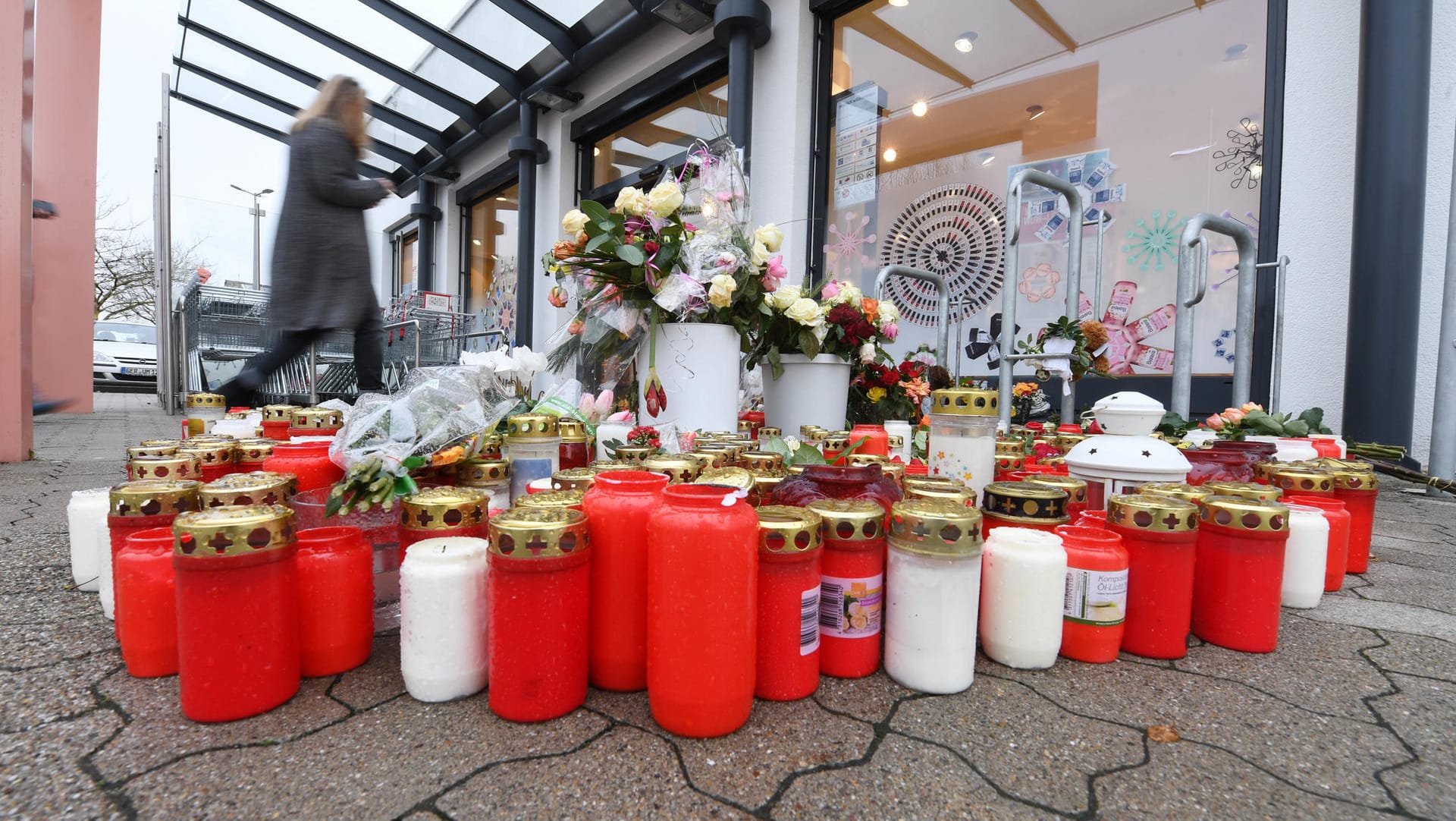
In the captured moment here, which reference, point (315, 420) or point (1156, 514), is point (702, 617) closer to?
point (1156, 514)

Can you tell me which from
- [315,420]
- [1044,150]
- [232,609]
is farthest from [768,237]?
[1044,150]

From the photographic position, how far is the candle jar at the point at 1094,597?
0.82 meters

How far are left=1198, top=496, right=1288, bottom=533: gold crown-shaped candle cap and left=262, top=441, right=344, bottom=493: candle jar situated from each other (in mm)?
1364

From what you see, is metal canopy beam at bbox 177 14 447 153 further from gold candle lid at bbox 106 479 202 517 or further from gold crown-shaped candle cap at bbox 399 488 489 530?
gold crown-shaped candle cap at bbox 399 488 489 530

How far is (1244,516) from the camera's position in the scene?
876mm

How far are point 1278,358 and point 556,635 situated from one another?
9.37 ft

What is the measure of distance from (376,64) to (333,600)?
639 centimetres

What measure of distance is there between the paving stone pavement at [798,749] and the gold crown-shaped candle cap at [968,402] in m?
0.48

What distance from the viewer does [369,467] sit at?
840mm

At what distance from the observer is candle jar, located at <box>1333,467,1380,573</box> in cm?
123

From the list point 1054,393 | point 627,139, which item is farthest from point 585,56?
point 1054,393

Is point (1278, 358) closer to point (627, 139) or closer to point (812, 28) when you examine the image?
point (812, 28)

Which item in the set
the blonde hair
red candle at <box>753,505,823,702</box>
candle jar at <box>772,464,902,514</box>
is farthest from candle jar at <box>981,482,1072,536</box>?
the blonde hair

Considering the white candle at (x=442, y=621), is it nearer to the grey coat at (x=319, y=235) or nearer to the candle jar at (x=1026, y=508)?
the candle jar at (x=1026, y=508)
